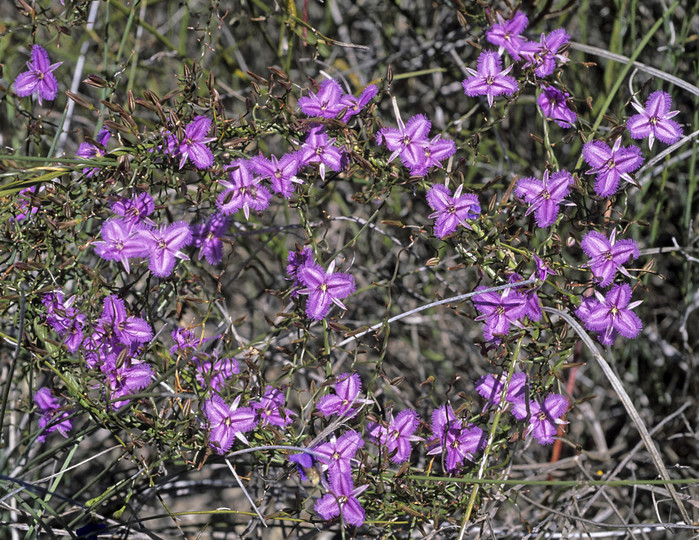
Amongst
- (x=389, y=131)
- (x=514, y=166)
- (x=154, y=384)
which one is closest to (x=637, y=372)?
(x=514, y=166)

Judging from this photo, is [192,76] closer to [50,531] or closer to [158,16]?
[50,531]

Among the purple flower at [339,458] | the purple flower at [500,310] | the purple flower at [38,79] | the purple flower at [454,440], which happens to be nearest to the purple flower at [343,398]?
the purple flower at [339,458]

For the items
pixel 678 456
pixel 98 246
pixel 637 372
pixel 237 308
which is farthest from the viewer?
pixel 237 308

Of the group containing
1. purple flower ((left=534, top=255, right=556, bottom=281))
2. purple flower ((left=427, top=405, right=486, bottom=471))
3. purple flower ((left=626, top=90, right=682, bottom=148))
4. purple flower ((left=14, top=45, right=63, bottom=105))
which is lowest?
purple flower ((left=427, top=405, right=486, bottom=471))

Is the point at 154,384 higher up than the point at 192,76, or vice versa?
the point at 192,76

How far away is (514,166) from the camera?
7.54 feet

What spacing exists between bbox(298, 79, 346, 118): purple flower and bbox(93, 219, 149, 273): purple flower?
0.42m

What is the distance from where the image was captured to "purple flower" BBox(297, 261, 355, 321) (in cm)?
127

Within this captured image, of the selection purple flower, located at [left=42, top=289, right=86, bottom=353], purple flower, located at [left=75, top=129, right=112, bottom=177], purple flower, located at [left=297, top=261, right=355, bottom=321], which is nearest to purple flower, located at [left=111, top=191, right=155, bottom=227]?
purple flower, located at [left=75, top=129, right=112, bottom=177]

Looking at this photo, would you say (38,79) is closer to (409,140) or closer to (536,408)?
(409,140)

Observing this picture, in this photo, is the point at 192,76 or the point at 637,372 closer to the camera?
the point at 192,76

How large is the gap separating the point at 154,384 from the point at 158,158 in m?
0.48

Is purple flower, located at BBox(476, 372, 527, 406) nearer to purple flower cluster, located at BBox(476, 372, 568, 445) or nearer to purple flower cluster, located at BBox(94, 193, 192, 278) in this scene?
purple flower cluster, located at BBox(476, 372, 568, 445)

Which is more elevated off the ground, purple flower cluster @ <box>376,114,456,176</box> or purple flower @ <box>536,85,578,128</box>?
purple flower @ <box>536,85,578,128</box>
